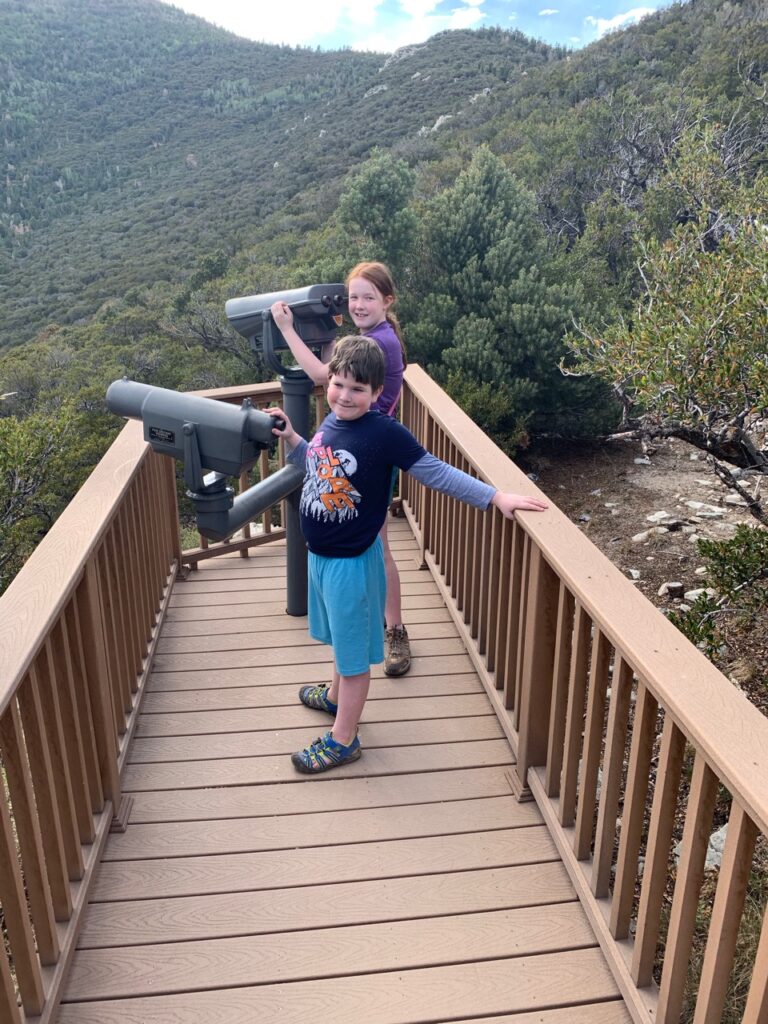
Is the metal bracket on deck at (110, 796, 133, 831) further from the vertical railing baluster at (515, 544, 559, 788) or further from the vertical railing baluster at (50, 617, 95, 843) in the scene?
the vertical railing baluster at (515, 544, 559, 788)

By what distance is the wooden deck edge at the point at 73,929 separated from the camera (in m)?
1.74

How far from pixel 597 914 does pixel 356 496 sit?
3.96 ft

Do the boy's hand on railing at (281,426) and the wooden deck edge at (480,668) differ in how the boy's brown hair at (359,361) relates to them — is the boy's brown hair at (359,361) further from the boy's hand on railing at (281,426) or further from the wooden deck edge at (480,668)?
the wooden deck edge at (480,668)

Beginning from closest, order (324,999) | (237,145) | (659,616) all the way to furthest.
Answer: (659,616) < (324,999) < (237,145)

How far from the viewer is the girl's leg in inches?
122

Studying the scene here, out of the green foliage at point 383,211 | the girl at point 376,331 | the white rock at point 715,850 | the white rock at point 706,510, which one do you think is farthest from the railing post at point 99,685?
the green foliage at point 383,211

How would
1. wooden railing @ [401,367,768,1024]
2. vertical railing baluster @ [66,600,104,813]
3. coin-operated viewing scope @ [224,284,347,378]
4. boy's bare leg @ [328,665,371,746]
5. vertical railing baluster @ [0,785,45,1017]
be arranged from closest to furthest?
wooden railing @ [401,367,768,1024] → vertical railing baluster @ [0,785,45,1017] → vertical railing baluster @ [66,600,104,813] → boy's bare leg @ [328,665,371,746] → coin-operated viewing scope @ [224,284,347,378]

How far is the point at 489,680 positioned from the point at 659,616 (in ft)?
4.16

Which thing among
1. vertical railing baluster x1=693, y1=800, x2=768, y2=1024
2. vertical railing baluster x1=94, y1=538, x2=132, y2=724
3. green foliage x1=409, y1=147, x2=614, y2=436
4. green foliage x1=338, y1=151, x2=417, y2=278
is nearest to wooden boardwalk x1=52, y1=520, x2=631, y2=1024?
vertical railing baluster x1=94, y1=538, x2=132, y2=724

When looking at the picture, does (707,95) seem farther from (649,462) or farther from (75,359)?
(75,359)

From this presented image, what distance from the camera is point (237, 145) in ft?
138

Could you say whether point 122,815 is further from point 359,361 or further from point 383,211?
point 383,211

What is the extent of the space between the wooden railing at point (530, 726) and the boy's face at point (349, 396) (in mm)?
508

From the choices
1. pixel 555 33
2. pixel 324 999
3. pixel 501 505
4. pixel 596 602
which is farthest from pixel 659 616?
pixel 555 33
